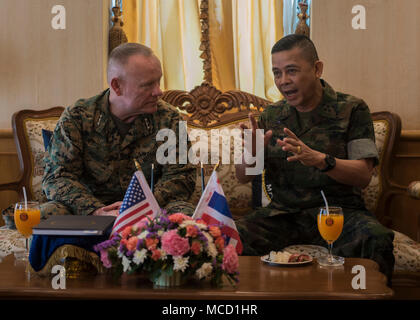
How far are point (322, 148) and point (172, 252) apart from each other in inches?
51.3

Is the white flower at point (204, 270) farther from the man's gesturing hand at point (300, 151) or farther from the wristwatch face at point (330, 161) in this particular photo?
the wristwatch face at point (330, 161)

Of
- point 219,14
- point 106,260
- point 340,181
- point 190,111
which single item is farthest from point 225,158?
point 106,260

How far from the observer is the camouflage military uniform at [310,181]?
→ 8.57 ft

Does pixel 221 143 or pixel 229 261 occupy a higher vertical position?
pixel 221 143

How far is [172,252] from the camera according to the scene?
5.20 ft

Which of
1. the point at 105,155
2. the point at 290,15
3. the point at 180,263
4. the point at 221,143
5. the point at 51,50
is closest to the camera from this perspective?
the point at 180,263

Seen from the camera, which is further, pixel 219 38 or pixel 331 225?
pixel 219 38

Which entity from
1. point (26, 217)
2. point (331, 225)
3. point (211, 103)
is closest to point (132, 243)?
point (26, 217)

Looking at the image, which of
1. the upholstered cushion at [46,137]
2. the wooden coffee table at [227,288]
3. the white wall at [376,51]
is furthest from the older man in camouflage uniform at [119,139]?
the white wall at [376,51]

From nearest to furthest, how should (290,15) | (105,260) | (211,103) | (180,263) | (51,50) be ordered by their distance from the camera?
(180,263)
(105,260)
(211,103)
(51,50)
(290,15)

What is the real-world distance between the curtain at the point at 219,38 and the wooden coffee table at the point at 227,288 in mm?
2248

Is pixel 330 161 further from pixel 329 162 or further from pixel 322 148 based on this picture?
pixel 322 148

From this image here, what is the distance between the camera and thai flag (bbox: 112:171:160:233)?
186 cm

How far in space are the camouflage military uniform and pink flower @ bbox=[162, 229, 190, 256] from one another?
40.7 inches
